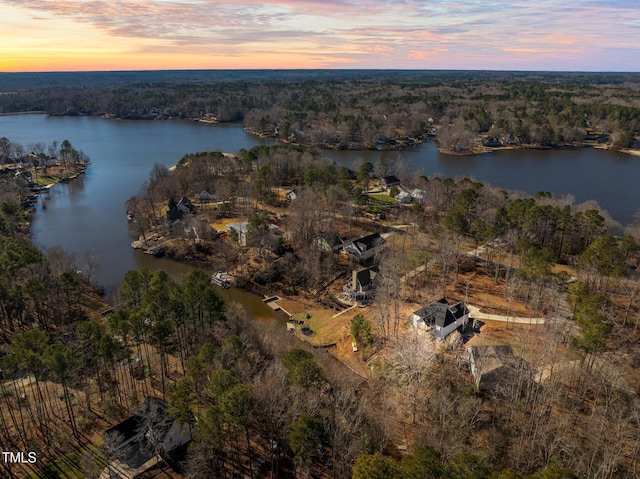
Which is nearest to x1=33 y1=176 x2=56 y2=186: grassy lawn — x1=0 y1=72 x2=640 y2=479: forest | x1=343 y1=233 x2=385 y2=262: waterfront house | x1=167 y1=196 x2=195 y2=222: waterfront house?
x1=0 y1=72 x2=640 y2=479: forest

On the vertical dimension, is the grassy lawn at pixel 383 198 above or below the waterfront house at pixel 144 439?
above

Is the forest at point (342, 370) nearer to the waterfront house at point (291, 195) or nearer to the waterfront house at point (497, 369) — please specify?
the waterfront house at point (497, 369)

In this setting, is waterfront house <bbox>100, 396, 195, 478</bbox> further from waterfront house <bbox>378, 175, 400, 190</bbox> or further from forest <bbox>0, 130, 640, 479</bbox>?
waterfront house <bbox>378, 175, 400, 190</bbox>

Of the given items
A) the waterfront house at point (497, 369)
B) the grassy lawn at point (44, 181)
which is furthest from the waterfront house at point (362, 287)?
the grassy lawn at point (44, 181)

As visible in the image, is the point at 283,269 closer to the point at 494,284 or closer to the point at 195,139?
the point at 494,284

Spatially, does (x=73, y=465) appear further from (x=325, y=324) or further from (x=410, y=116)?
(x=410, y=116)

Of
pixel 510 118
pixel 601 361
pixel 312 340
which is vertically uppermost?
pixel 510 118

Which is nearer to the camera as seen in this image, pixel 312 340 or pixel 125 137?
pixel 312 340

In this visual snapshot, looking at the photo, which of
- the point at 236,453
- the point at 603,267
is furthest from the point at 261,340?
the point at 603,267
